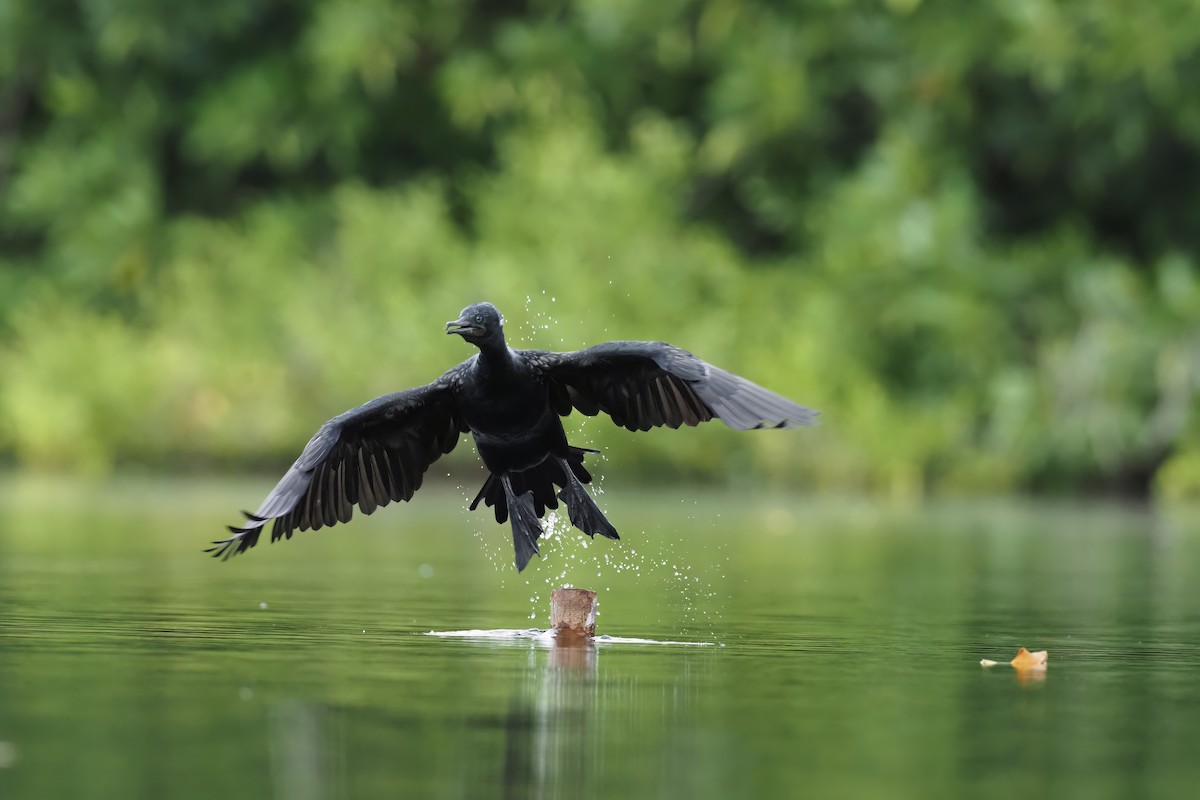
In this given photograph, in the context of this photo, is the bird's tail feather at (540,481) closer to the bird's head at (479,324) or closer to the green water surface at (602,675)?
the green water surface at (602,675)

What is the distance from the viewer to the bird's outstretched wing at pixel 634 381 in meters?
8.48

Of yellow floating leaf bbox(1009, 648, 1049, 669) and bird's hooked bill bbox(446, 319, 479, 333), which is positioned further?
bird's hooked bill bbox(446, 319, 479, 333)

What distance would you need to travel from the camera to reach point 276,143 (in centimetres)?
3344

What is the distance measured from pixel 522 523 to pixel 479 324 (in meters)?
0.94

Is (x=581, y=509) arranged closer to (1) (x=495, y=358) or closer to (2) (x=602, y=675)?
(1) (x=495, y=358)

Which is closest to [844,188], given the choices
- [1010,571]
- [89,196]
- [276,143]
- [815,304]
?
[815,304]

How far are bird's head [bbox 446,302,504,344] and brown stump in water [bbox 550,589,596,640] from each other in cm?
97

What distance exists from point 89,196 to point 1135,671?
27664mm

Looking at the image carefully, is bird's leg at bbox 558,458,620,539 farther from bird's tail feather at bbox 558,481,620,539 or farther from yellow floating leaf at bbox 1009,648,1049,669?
yellow floating leaf at bbox 1009,648,1049,669

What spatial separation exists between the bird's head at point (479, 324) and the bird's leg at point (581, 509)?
2.54 ft

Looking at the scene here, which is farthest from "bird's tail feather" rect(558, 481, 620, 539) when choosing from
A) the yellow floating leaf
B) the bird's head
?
the yellow floating leaf

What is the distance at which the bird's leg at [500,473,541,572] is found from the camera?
8.77 m

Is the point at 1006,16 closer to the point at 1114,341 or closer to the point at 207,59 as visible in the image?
the point at 1114,341

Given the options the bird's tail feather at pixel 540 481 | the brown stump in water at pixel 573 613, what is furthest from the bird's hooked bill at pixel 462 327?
the brown stump in water at pixel 573 613
